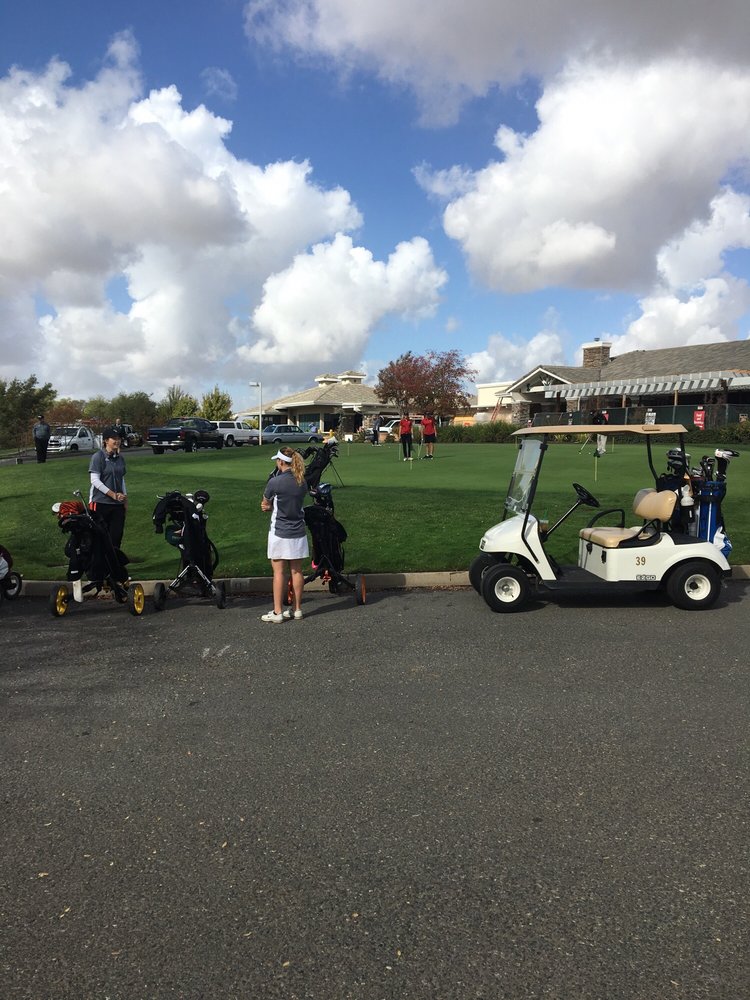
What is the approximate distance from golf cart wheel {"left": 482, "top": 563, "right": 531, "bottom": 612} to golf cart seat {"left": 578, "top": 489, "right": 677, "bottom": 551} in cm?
97

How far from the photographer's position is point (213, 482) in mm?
19281

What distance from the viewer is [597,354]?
5731cm

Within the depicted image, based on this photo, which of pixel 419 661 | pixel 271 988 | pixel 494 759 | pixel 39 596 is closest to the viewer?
pixel 271 988

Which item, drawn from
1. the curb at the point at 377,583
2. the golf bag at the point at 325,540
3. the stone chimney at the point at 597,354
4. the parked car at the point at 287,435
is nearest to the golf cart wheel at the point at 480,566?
the curb at the point at 377,583

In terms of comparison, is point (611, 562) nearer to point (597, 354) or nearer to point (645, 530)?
point (645, 530)

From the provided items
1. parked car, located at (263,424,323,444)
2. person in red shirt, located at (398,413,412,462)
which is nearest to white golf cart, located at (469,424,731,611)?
person in red shirt, located at (398,413,412,462)

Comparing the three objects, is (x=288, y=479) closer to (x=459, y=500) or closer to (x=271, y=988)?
(x=271, y=988)

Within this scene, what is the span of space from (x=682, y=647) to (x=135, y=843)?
4778 millimetres

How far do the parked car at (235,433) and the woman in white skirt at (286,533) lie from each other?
1720 inches

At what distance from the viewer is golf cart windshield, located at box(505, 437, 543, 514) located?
7.96 m

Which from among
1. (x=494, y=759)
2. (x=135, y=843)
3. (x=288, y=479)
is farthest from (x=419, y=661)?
(x=135, y=843)

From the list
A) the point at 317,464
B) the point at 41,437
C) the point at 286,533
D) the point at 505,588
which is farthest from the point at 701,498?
the point at 41,437

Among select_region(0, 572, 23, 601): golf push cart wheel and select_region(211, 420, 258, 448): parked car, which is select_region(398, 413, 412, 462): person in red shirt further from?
select_region(211, 420, 258, 448): parked car

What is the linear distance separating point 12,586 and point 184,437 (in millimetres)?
35251
